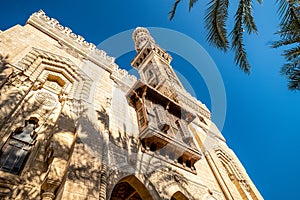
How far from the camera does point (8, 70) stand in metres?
5.78

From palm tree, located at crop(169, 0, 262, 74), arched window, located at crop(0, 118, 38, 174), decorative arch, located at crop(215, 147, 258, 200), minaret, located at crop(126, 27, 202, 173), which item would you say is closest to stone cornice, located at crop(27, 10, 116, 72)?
minaret, located at crop(126, 27, 202, 173)

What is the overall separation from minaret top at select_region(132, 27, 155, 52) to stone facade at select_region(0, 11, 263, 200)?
11.6 metres

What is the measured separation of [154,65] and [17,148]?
14060 mm

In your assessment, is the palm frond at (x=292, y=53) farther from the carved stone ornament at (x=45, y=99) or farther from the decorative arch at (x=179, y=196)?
the carved stone ornament at (x=45, y=99)

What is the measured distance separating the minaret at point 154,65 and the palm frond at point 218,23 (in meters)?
8.97

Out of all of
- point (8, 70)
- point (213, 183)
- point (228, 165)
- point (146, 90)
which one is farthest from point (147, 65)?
point (8, 70)

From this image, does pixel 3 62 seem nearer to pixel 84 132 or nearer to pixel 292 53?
pixel 84 132

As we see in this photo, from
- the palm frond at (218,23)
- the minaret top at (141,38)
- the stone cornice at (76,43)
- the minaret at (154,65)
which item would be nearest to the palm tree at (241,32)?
the palm frond at (218,23)

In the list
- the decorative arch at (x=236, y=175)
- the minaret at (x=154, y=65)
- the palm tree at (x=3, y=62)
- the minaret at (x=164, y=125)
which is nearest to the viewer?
the palm tree at (x=3, y=62)

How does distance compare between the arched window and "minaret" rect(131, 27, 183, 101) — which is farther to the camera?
"minaret" rect(131, 27, 183, 101)

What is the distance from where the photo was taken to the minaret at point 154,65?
15020mm

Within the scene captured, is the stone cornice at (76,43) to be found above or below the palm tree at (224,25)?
above

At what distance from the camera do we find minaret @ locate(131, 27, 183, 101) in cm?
1502

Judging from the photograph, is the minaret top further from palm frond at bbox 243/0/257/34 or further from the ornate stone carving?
palm frond at bbox 243/0/257/34
